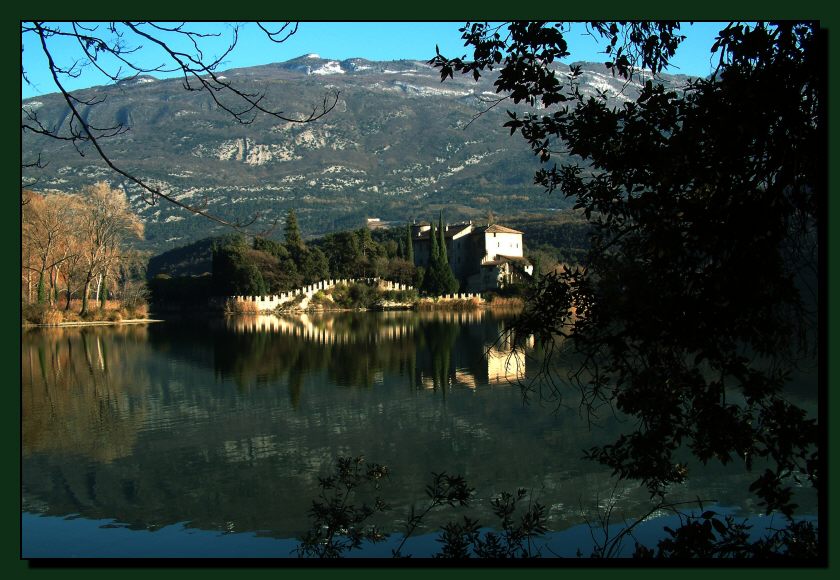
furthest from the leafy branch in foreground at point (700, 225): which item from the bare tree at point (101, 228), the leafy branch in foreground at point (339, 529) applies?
the bare tree at point (101, 228)

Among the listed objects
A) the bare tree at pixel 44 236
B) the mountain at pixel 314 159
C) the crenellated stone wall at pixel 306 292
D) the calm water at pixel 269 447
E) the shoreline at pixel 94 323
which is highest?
the mountain at pixel 314 159

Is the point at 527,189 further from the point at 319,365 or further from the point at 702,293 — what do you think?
the point at 702,293

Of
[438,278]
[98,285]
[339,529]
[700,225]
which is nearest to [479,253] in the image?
[438,278]

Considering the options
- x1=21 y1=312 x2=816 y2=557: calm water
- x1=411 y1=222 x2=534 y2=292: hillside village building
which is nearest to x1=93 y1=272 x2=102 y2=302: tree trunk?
x1=21 y1=312 x2=816 y2=557: calm water

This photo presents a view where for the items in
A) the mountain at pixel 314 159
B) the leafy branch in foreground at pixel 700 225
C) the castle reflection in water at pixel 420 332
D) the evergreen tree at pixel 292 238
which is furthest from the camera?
the mountain at pixel 314 159

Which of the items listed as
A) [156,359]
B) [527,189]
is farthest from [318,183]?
[156,359]

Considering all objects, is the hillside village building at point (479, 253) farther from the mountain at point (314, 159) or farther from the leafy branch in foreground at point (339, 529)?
the leafy branch in foreground at point (339, 529)

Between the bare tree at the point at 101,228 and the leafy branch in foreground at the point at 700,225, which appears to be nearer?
the leafy branch in foreground at the point at 700,225

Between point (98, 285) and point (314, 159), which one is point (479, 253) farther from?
point (314, 159)

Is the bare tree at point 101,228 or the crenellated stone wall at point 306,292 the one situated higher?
the bare tree at point 101,228
